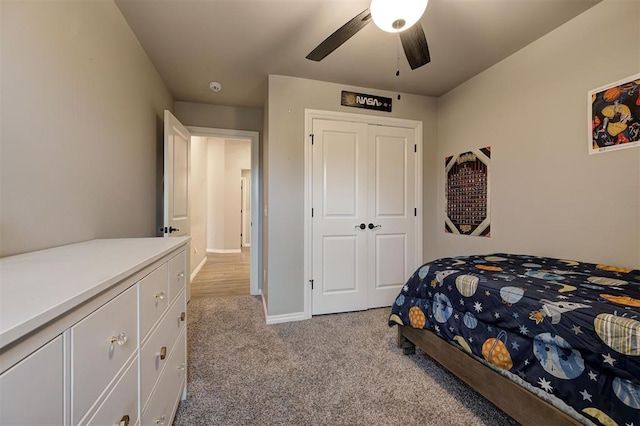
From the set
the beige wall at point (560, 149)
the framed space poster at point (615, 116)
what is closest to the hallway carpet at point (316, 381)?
the beige wall at point (560, 149)

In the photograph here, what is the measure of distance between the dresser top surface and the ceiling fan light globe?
157 centimetres

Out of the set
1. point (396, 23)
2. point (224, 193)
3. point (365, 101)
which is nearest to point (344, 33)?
point (396, 23)

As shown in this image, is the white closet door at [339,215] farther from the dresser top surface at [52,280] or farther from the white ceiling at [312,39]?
the dresser top surface at [52,280]

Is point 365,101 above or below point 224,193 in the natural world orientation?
above

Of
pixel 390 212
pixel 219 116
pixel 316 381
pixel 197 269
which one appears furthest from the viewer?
pixel 197 269

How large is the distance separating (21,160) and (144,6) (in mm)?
1386

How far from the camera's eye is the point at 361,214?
2.82 metres

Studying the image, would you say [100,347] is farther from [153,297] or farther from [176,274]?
[176,274]

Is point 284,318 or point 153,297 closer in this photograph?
point 153,297

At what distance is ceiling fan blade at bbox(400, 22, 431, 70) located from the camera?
58.0 inches

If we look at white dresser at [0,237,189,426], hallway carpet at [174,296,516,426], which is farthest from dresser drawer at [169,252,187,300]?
hallway carpet at [174,296,516,426]

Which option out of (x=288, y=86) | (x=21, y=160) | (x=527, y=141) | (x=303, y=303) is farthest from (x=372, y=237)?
(x=21, y=160)

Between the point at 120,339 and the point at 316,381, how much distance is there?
50.7 inches

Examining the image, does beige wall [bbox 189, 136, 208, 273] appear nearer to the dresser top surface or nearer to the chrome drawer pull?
the dresser top surface
